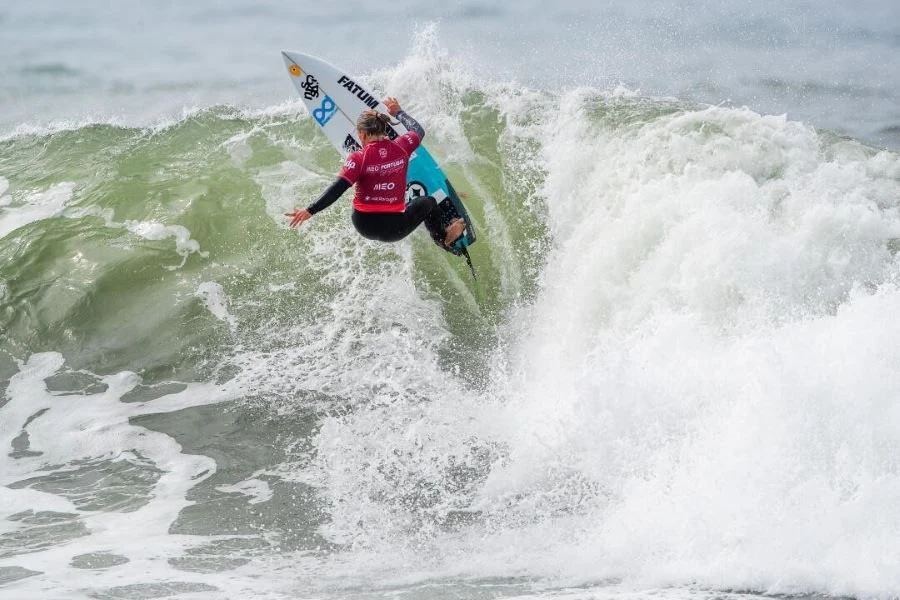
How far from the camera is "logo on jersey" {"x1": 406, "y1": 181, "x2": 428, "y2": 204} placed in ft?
30.0

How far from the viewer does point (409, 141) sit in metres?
7.79

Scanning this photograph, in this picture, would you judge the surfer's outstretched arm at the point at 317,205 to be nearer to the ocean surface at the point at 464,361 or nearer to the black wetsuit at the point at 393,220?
the black wetsuit at the point at 393,220

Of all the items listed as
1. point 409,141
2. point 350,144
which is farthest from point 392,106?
point 350,144

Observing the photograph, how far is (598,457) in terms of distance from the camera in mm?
6750

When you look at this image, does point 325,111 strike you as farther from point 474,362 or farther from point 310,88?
point 474,362

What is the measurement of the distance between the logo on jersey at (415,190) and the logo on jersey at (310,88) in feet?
4.85

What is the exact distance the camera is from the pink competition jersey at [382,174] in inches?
296

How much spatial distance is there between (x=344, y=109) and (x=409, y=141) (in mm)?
2088

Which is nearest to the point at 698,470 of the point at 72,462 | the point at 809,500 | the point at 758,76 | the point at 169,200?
the point at 809,500

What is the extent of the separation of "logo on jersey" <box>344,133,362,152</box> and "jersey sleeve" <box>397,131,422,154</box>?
2.00m

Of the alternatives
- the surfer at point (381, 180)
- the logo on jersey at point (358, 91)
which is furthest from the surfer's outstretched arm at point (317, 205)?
the logo on jersey at point (358, 91)

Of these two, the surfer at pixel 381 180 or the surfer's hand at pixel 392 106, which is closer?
the surfer at pixel 381 180

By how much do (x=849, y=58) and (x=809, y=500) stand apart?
584 inches

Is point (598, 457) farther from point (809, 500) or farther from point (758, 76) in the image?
point (758, 76)
